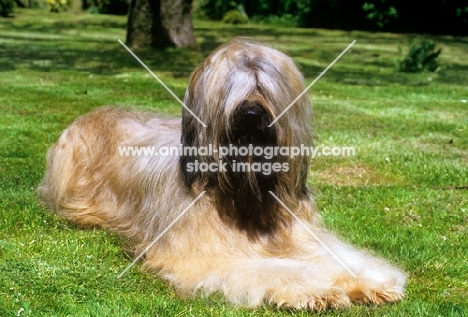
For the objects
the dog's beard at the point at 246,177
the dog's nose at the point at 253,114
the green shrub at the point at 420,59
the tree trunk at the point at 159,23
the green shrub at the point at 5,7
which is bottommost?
the green shrub at the point at 5,7

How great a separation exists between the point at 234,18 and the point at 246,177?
99.1 ft

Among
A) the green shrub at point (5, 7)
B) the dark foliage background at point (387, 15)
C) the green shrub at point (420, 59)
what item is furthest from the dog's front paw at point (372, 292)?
the green shrub at point (5, 7)

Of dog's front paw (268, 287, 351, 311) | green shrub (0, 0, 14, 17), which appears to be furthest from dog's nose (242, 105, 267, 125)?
green shrub (0, 0, 14, 17)

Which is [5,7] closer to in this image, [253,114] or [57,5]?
[57,5]

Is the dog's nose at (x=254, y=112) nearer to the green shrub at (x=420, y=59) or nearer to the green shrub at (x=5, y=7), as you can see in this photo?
the green shrub at (x=420, y=59)

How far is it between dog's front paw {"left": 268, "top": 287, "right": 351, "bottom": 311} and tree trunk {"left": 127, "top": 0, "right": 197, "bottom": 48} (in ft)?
46.7

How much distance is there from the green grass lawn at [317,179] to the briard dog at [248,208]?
0.49 ft

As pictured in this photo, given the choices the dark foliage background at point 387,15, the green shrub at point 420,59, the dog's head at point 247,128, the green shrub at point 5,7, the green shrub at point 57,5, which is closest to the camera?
the dog's head at point 247,128

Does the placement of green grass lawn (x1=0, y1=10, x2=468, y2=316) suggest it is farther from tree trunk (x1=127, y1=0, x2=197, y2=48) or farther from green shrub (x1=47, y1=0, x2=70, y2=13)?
green shrub (x1=47, y1=0, x2=70, y2=13)

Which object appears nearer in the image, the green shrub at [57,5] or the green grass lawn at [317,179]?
the green grass lawn at [317,179]

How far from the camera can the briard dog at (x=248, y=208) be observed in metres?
4.52

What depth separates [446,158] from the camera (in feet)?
29.6

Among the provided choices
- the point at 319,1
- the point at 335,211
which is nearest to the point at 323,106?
the point at 335,211

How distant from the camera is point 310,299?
4.31 m
